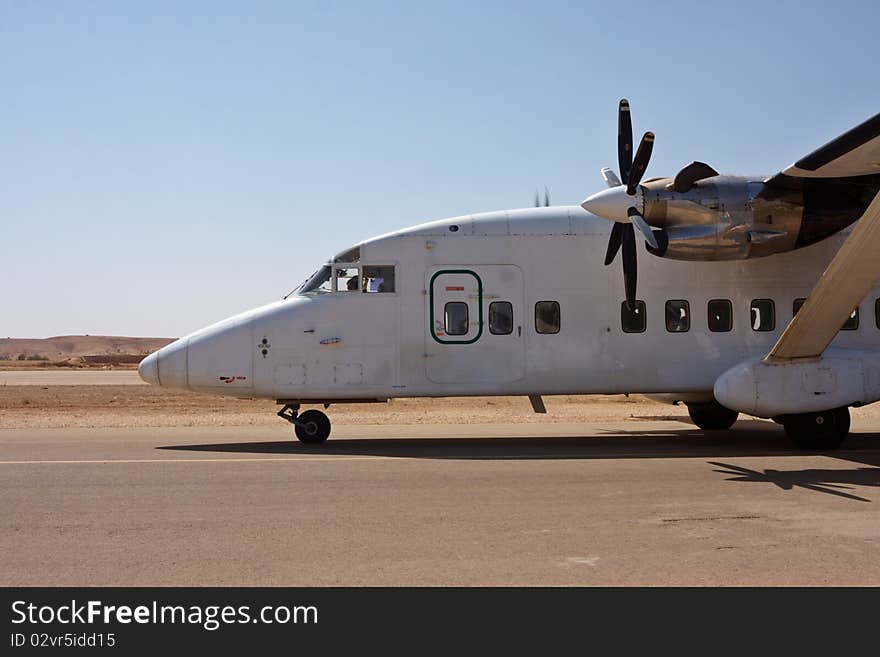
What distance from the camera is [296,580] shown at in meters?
5.84

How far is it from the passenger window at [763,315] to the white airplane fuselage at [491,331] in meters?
0.08

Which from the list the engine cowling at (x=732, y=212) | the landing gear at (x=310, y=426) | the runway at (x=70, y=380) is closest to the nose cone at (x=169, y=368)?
the landing gear at (x=310, y=426)

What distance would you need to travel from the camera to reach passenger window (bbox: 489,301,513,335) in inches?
573

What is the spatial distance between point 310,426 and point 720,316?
7443mm

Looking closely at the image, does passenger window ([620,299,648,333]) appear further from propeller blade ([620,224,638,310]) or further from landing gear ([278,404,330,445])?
landing gear ([278,404,330,445])

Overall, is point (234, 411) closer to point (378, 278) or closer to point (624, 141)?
point (378, 278)

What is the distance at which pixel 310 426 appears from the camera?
14.6 meters

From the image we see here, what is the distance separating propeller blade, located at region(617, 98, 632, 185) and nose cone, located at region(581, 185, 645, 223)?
1.69 ft

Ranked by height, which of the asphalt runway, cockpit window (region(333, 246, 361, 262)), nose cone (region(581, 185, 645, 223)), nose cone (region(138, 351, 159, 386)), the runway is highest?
nose cone (region(581, 185, 645, 223))

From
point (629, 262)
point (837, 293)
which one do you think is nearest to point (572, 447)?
point (629, 262)

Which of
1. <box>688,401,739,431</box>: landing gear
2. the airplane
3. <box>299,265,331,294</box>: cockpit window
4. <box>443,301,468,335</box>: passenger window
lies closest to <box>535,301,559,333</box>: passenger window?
the airplane
